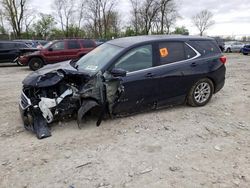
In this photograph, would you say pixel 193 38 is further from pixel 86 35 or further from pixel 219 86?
pixel 86 35

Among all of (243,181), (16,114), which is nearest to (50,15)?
(16,114)

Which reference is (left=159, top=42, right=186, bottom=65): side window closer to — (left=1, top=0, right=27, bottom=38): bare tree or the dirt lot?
the dirt lot

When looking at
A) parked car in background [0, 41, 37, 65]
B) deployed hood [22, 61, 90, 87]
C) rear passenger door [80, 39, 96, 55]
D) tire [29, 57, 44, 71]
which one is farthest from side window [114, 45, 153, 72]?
parked car in background [0, 41, 37, 65]

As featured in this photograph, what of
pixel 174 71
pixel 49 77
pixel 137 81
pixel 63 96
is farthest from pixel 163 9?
pixel 63 96

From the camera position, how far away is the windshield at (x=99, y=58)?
4173 mm

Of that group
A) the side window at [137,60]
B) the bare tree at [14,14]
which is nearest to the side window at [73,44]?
the side window at [137,60]

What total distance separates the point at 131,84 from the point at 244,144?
2121 mm

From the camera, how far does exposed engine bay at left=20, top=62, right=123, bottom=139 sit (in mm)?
3887

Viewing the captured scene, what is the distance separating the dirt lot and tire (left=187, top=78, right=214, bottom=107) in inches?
11.7

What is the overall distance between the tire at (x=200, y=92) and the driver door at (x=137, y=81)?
103 cm

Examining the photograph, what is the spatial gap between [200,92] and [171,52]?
3.95ft

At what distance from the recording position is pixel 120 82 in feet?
13.3

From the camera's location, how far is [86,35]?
164ft

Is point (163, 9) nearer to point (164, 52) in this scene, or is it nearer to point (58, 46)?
point (58, 46)
